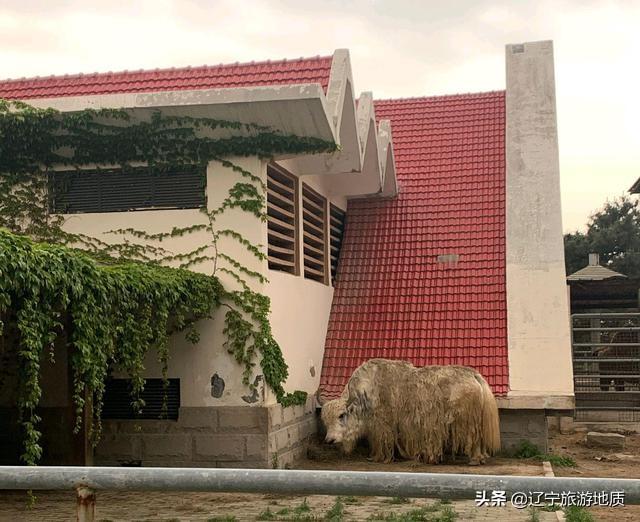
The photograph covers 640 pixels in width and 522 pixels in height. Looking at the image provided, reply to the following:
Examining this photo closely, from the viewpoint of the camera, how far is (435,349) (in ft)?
47.9

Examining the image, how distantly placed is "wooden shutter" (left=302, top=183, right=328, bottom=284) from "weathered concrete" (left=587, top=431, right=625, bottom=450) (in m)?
5.99

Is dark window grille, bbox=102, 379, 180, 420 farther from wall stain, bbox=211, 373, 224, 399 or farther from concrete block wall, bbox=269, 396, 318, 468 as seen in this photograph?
concrete block wall, bbox=269, 396, 318, 468

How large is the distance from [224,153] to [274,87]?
1.29 metres

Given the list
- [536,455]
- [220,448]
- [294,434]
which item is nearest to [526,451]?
[536,455]

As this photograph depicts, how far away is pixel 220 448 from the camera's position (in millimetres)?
11688

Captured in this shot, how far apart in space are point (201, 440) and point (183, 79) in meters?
5.66

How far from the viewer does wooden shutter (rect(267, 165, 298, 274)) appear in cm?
1257

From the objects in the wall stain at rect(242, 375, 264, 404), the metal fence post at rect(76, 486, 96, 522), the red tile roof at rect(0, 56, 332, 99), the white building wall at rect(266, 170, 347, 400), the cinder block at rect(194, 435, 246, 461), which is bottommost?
the cinder block at rect(194, 435, 246, 461)

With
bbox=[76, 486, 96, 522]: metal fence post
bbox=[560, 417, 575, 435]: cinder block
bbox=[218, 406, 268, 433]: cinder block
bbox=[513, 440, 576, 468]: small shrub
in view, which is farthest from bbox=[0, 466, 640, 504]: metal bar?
bbox=[560, 417, 575, 435]: cinder block

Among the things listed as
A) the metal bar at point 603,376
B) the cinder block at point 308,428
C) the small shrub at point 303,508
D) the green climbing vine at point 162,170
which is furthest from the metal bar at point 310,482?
the metal bar at point 603,376

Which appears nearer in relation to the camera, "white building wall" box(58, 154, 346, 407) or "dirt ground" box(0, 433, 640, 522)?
"dirt ground" box(0, 433, 640, 522)

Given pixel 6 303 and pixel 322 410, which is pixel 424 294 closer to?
pixel 322 410

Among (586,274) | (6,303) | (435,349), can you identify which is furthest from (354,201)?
(6,303)

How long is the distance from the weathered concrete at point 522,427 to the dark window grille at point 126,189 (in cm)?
628
